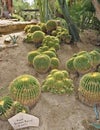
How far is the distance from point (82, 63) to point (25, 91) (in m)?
0.92

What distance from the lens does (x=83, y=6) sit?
481 cm

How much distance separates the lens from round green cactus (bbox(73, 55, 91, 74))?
3.24 meters

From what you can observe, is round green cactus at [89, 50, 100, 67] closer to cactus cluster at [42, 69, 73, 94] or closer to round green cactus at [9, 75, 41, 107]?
cactus cluster at [42, 69, 73, 94]

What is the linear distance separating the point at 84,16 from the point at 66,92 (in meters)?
2.32

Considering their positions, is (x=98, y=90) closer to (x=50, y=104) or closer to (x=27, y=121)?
(x=50, y=104)

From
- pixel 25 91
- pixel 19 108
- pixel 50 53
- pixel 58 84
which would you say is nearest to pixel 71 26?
pixel 50 53

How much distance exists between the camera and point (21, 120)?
2525 mm

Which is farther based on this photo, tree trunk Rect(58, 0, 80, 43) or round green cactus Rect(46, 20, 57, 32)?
round green cactus Rect(46, 20, 57, 32)

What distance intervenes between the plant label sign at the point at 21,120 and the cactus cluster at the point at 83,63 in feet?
3.34

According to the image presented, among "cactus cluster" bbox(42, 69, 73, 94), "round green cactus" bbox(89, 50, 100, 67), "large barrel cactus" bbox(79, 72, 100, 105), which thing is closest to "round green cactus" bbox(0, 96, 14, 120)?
"cactus cluster" bbox(42, 69, 73, 94)

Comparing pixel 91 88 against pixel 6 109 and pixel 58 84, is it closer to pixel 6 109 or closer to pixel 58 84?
pixel 58 84

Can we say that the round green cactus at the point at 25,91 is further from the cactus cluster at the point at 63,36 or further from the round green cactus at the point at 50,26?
the round green cactus at the point at 50,26

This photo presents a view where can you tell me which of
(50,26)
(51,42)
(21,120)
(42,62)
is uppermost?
(50,26)

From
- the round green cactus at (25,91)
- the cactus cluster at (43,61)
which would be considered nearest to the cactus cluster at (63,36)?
the cactus cluster at (43,61)
